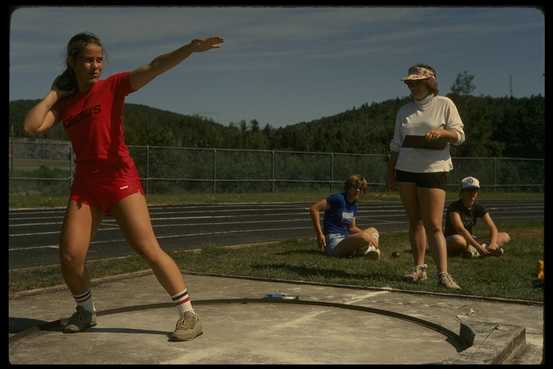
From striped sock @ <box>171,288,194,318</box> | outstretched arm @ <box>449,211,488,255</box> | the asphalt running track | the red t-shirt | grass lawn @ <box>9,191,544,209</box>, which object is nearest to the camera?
the red t-shirt

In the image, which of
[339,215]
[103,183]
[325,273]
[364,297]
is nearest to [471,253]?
[339,215]

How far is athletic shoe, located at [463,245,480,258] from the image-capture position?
10.6 m

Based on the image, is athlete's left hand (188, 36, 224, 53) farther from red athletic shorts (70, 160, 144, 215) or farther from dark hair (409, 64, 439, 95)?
dark hair (409, 64, 439, 95)

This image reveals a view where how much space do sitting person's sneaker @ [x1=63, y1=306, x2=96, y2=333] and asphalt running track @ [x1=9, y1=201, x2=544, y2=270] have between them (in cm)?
565

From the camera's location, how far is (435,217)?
25.0ft

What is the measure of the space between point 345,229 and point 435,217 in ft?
9.72

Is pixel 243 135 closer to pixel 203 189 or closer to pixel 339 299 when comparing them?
pixel 203 189

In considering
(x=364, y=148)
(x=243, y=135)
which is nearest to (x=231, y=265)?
(x=243, y=135)

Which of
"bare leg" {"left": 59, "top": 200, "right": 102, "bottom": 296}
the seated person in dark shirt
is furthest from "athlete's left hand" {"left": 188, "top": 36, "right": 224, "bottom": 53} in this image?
the seated person in dark shirt

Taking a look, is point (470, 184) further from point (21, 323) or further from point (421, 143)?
point (21, 323)

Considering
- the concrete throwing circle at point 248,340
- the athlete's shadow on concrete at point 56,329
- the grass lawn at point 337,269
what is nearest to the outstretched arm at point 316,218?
the grass lawn at point 337,269

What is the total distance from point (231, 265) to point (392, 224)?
11268 mm

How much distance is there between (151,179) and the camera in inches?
1196

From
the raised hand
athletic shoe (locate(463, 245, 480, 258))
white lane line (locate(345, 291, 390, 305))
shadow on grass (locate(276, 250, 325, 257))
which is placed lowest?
shadow on grass (locate(276, 250, 325, 257))
